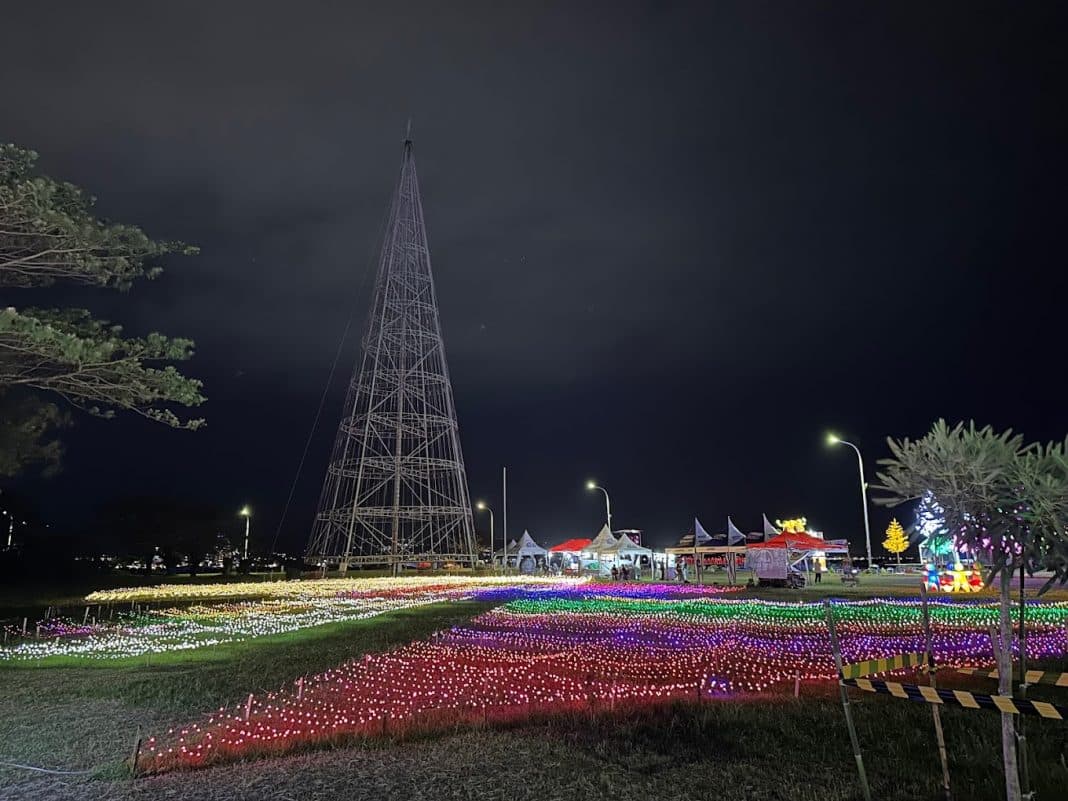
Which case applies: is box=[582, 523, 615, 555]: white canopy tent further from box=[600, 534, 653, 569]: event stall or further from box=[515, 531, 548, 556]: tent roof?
box=[515, 531, 548, 556]: tent roof

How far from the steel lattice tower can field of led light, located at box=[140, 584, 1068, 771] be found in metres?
30.9

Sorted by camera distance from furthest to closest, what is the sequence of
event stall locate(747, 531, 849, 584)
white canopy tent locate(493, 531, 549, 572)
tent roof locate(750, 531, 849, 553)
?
white canopy tent locate(493, 531, 549, 572), tent roof locate(750, 531, 849, 553), event stall locate(747, 531, 849, 584)

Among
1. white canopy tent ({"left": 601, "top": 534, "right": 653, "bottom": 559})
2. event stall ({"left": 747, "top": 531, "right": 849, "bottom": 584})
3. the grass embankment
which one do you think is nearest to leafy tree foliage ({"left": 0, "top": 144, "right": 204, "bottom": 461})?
the grass embankment

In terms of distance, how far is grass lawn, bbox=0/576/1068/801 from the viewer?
596cm

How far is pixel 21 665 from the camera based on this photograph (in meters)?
13.2

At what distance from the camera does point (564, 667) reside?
455 inches

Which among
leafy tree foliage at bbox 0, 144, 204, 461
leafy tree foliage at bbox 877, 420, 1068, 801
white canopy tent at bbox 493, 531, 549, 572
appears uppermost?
leafy tree foliage at bbox 0, 144, 204, 461

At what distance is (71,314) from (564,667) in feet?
38.5

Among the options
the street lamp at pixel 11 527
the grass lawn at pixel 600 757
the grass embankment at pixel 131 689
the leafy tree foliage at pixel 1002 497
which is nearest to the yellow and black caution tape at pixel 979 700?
the leafy tree foliage at pixel 1002 497

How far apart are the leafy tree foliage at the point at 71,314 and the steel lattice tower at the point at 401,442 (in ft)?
117

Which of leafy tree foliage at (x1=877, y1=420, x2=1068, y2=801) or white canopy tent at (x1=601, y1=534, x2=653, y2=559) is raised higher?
leafy tree foliage at (x1=877, y1=420, x2=1068, y2=801)

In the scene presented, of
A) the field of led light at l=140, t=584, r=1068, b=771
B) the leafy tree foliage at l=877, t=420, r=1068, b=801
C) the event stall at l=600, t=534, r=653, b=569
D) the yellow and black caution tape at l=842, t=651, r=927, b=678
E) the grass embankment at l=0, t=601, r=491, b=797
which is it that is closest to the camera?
the leafy tree foliage at l=877, t=420, r=1068, b=801

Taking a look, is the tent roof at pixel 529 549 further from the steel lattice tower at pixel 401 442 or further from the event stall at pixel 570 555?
the steel lattice tower at pixel 401 442

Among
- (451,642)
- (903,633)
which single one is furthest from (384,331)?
(903,633)
